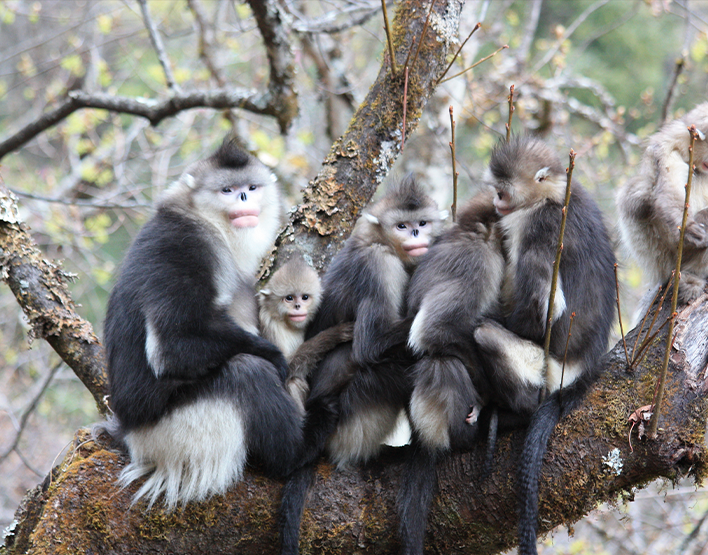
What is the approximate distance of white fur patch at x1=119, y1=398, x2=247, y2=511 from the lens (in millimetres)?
3104

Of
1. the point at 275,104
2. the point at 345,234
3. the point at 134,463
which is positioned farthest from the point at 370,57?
the point at 134,463

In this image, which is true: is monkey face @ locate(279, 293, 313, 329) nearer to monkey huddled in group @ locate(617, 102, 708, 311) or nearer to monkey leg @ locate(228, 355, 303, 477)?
monkey leg @ locate(228, 355, 303, 477)

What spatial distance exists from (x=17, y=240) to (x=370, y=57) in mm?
8863

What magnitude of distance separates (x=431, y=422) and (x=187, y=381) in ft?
3.84

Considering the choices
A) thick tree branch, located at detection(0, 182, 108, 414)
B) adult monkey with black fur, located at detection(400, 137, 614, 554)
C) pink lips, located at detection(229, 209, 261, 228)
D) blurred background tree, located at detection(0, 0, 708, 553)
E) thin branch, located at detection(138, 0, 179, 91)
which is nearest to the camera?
adult monkey with black fur, located at detection(400, 137, 614, 554)

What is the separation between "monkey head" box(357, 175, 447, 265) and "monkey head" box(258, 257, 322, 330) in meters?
0.46

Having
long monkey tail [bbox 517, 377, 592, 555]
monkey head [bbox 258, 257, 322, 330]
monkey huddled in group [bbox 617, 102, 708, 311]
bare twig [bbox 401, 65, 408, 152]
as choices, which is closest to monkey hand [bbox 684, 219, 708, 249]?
monkey huddled in group [bbox 617, 102, 708, 311]

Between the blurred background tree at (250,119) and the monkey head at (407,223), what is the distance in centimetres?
153

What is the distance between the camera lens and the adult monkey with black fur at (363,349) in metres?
3.28

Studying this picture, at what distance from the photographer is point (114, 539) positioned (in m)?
3.01

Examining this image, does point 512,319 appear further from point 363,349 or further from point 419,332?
point 363,349

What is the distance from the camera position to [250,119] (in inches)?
397

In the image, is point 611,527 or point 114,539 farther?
point 611,527

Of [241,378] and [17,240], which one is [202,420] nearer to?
[241,378]
